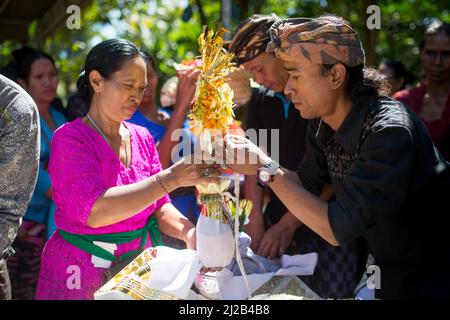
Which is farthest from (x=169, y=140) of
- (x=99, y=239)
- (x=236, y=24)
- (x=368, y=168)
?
(x=236, y=24)

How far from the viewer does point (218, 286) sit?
2525 millimetres

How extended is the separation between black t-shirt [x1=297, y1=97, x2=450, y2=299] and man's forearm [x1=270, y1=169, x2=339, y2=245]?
0.14 feet

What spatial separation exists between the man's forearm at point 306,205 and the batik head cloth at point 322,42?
48 centimetres

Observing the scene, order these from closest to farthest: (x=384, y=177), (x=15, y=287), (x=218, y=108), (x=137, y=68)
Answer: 1. (x=384, y=177)
2. (x=218, y=108)
3. (x=137, y=68)
4. (x=15, y=287)

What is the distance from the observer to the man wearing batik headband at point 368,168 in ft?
7.29

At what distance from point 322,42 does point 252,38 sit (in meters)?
0.98

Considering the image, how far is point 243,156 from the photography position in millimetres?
2473

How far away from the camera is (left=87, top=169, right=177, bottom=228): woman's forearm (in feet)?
8.07

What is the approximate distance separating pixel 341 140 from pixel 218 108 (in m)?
0.51

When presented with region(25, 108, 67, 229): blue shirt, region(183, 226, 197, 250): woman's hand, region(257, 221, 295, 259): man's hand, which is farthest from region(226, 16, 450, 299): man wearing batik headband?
region(25, 108, 67, 229): blue shirt

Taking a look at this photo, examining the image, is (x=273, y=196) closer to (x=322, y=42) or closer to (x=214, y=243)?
(x=214, y=243)

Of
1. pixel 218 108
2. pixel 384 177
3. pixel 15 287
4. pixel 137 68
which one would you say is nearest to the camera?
pixel 384 177

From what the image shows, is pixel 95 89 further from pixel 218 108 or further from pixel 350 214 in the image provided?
pixel 350 214
